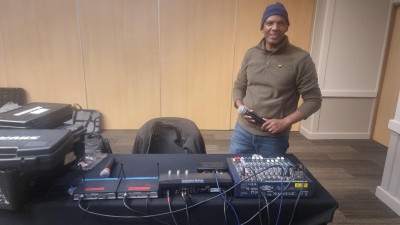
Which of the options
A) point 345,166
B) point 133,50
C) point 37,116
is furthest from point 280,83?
point 133,50

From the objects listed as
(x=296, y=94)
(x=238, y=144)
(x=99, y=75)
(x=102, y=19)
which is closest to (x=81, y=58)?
(x=99, y=75)

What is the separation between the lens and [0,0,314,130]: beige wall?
3246mm

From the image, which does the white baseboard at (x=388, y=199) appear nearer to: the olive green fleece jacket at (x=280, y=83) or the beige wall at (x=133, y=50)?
the olive green fleece jacket at (x=280, y=83)

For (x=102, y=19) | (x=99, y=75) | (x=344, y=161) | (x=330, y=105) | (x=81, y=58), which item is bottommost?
(x=344, y=161)

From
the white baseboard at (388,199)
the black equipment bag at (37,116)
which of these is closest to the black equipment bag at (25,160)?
the black equipment bag at (37,116)

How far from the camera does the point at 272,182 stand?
90 centimetres

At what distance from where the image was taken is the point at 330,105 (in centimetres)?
334

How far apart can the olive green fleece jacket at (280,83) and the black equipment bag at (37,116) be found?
97cm

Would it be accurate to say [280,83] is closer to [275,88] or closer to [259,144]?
[275,88]

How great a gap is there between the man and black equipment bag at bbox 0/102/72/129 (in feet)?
3.00

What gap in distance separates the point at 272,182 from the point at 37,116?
0.91m

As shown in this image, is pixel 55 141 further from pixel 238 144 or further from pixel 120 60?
pixel 120 60

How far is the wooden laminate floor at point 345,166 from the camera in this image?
6.30 feet

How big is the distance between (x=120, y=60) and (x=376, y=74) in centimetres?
325
